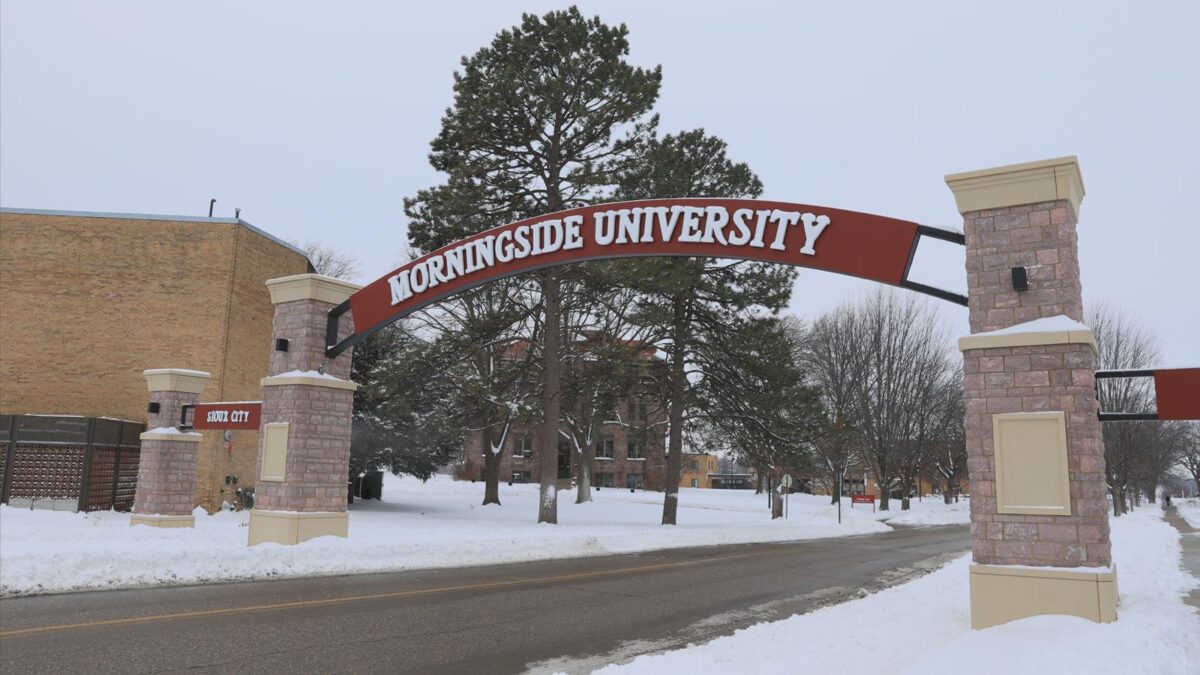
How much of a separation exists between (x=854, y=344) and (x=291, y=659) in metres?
40.1

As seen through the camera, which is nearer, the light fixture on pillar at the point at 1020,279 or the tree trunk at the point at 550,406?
the light fixture on pillar at the point at 1020,279

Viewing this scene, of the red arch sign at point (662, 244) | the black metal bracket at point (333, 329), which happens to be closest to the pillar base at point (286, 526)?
the black metal bracket at point (333, 329)

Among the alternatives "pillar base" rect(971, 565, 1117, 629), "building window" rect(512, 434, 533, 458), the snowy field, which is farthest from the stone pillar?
"building window" rect(512, 434, 533, 458)

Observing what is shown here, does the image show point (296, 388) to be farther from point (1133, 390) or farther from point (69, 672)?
point (1133, 390)

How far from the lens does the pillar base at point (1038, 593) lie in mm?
7609

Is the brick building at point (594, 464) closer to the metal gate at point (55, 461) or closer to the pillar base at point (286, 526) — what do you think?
the metal gate at point (55, 461)

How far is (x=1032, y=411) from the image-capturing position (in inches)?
320

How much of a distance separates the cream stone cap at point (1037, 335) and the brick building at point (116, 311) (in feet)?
78.1

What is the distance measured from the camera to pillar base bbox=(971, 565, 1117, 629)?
7.61 meters

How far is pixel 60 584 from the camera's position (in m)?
10.4

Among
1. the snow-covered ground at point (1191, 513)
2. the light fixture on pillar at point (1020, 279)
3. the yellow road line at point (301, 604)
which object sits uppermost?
the light fixture on pillar at point (1020, 279)

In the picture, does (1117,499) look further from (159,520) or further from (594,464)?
(159,520)

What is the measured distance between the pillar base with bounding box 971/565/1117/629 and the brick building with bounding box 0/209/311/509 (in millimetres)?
23779

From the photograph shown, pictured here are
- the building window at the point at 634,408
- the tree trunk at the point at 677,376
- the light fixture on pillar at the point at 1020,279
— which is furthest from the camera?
the building window at the point at 634,408
